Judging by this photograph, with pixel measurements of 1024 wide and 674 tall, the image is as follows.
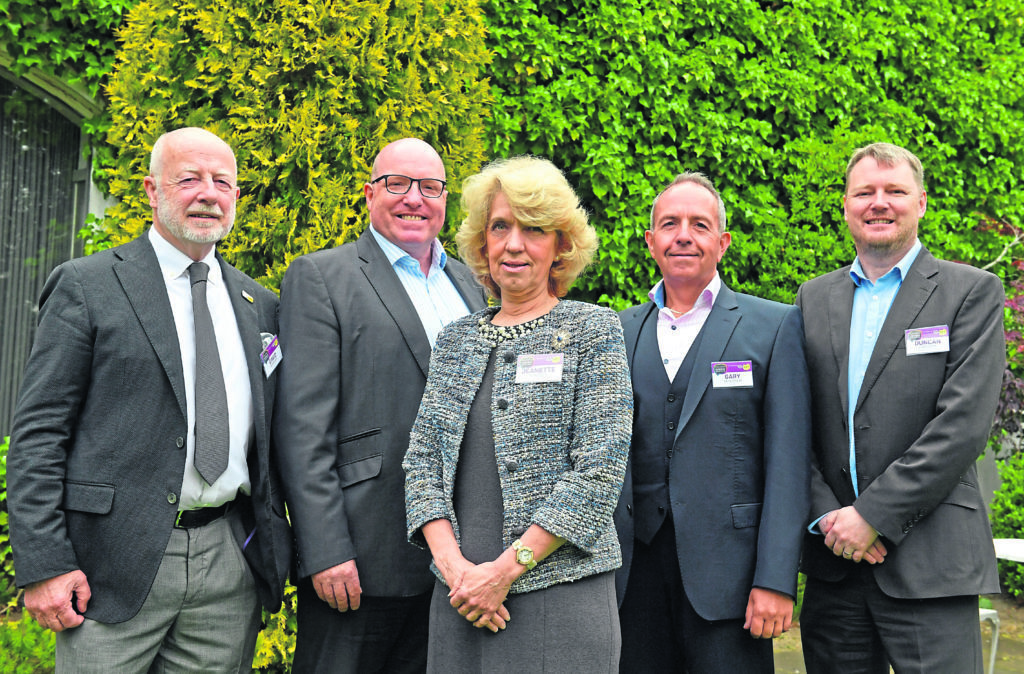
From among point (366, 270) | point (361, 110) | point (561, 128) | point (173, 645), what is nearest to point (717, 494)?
point (366, 270)

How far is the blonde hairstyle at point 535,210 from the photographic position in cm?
249

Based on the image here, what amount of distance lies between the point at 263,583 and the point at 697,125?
14.9ft

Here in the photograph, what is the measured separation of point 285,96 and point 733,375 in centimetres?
260

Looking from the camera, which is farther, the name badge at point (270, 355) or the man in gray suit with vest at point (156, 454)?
the name badge at point (270, 355)

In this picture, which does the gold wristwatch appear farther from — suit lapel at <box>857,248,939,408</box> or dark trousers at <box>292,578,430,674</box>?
suit lapel at <box>857,248,939,408</box>

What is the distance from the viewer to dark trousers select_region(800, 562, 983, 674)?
2.80 m

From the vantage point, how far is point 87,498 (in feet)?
8.30

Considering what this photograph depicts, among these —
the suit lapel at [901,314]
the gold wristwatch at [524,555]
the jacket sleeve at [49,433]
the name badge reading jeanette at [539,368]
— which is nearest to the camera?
the gold wristwatch at [524,555]

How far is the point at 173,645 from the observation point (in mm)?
2691

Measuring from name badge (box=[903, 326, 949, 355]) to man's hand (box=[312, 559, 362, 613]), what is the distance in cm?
202

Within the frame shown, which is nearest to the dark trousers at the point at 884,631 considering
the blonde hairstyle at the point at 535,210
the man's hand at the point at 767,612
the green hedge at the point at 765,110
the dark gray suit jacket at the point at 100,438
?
the man's hand at the point at 767,612

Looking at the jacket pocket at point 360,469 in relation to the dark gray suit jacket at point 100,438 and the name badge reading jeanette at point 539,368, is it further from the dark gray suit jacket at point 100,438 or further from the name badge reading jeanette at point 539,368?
the name badge reading jeanette at point 539,368

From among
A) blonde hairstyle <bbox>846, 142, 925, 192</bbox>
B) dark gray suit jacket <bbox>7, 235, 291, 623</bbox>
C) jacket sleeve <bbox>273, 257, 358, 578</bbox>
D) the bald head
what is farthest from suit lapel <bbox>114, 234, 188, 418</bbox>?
blonde hairstyle <bbox>846, 142, 925, 192</bbox>

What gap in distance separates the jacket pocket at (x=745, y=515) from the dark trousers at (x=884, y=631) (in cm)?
44
